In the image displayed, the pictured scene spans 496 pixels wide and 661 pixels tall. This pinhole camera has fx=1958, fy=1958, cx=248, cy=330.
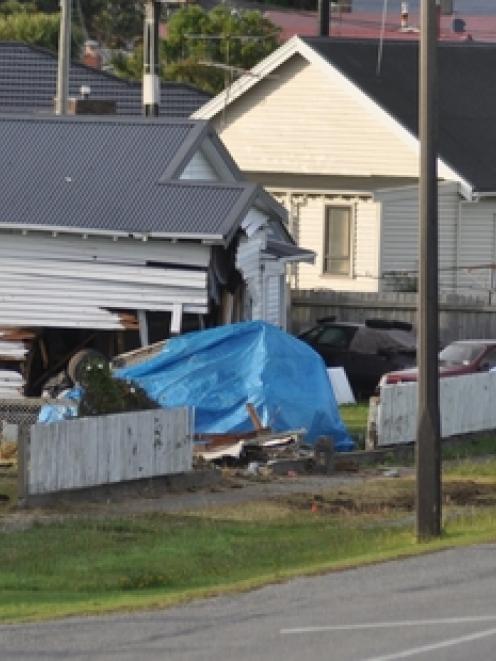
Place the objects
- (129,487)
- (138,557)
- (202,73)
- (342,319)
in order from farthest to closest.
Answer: (202,73) < (342,319) < (129,487) < (138,557)

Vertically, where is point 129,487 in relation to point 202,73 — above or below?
below

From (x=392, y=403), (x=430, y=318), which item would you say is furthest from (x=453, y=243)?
(x=430, y=318)

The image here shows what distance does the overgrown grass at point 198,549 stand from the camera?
54.5ft

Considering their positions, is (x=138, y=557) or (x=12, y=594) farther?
(x=138, y=557)

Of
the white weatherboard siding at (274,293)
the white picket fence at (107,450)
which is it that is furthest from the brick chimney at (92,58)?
the white picket fence at (107,450)

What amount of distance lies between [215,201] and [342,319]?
407 inches

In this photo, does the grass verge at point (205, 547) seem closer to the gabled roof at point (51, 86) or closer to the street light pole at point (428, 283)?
the street light pole at point (428, 283)

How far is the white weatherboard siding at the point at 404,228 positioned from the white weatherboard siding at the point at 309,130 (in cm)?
104

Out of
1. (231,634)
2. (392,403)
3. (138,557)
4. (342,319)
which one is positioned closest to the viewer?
(231,634)

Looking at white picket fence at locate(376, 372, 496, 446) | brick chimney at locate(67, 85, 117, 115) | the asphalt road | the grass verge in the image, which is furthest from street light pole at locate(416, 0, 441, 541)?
brick chimney at locate(67, 85, 117, 115)

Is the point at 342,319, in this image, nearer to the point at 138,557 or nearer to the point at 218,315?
the point at 218,315

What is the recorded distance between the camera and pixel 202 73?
66750 mm

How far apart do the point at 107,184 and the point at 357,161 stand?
1386cm

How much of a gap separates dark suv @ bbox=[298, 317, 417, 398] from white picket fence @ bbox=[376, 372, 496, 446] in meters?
5.32
